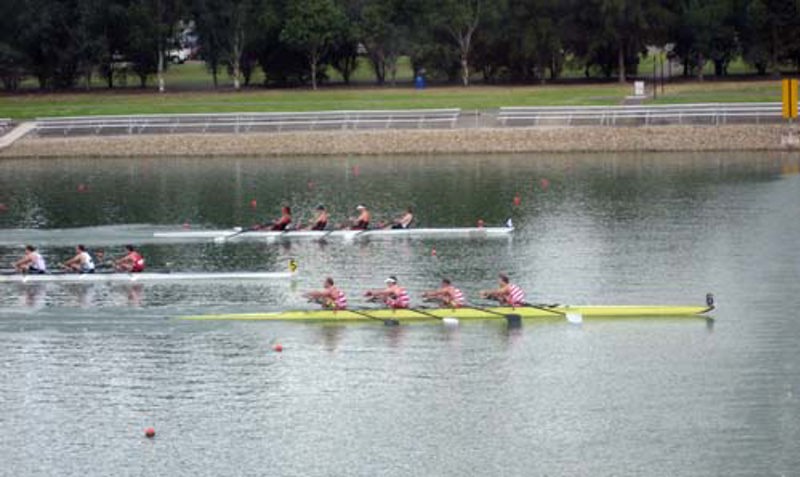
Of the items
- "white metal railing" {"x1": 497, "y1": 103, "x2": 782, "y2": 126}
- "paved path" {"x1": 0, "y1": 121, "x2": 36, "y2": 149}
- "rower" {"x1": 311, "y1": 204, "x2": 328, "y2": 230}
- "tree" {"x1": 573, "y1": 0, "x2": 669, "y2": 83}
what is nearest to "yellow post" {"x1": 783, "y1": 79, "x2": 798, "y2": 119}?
"white metal railing" {"x1": 497, "y1": 103, "x2": 782, "y2": 126}

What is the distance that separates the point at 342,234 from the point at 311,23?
41899mm

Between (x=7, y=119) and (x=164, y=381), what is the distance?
53651 mm

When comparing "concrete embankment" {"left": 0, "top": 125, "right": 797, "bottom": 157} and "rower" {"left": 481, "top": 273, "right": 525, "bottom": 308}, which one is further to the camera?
"concrete embankment" {"left": 0, "top": 125, "right": 797, "bottom": 157}

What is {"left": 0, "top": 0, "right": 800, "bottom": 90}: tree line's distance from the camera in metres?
87.4

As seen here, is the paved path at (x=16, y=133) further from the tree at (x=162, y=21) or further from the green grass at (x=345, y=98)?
the tree at (x=162, y=21)

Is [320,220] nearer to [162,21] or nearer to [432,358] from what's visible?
[432,358]

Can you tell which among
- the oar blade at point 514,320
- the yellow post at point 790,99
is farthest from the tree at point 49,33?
the oar blade at point 514,320

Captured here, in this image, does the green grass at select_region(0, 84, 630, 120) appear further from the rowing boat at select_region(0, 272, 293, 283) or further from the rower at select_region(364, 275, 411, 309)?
the rower at select_region(364, 275, 411, 309)

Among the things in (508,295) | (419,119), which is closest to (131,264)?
(508,295)

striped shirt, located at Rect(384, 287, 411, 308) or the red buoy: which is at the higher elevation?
the red buoy

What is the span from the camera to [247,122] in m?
78.2

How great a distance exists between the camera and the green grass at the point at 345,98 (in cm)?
8144

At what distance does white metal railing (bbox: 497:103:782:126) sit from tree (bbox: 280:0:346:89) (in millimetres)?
18716

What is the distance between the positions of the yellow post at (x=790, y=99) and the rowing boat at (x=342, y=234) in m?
25.7
